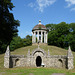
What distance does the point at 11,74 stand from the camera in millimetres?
16719

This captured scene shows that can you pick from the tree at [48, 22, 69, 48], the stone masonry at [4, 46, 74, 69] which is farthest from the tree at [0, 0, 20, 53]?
the tree at [48, 22, 69, 48]

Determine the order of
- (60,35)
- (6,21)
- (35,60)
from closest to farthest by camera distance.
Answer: (35,60) < (6,21) < (60,35)

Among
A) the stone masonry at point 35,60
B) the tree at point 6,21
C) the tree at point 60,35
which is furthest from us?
the tree at point 60,35

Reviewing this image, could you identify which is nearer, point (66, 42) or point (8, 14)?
point (8, 14)

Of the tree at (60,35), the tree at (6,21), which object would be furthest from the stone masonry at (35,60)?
the tree at (60,35)

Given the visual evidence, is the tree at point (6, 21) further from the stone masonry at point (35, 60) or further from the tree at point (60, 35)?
the tree at point (60, 35)

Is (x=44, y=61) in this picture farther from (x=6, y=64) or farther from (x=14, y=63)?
(x=6, y=64)

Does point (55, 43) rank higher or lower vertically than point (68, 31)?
lower

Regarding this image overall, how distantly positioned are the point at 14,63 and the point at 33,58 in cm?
427

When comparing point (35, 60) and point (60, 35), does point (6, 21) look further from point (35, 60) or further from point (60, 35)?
point (60, 35)

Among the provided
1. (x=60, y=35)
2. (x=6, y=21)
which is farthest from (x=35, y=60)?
(x=60, y=35)

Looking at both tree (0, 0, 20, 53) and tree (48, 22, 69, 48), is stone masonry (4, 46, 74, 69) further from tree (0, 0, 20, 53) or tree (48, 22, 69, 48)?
tree (48, 22, 69, 48)

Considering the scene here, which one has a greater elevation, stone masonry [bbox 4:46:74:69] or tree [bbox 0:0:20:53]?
tree [bbox 0:0:20:53]

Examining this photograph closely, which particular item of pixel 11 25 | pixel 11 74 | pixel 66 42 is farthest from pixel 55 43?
pixel 11 74
